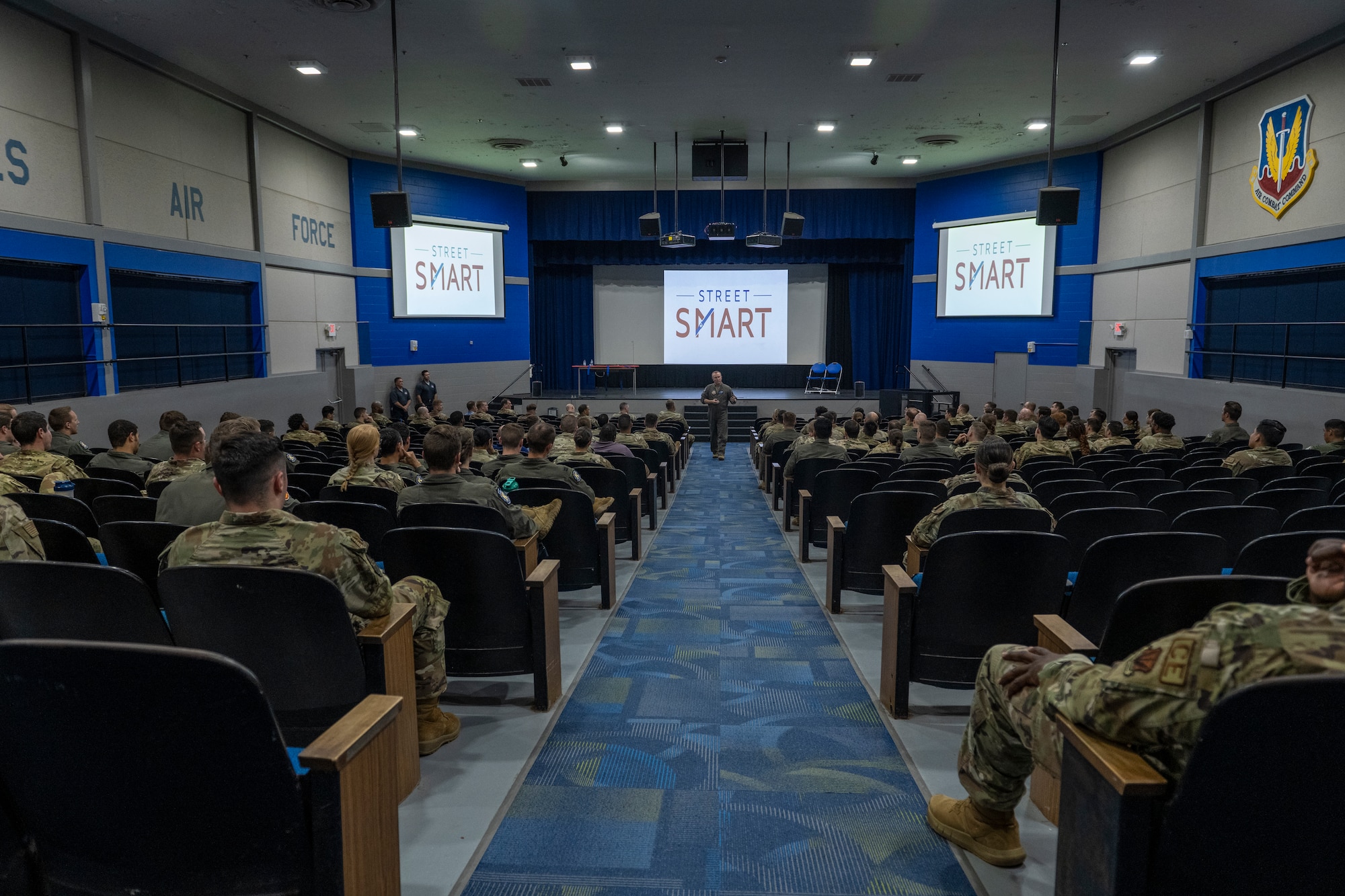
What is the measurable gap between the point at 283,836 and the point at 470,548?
161 cm

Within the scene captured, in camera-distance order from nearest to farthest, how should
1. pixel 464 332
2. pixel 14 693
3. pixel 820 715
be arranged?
pixel 14 693 < pixel 820 715 < pixel 464 332

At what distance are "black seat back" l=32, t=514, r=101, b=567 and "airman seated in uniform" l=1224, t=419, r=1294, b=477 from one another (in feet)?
21.5

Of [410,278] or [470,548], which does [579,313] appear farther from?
[470,548]

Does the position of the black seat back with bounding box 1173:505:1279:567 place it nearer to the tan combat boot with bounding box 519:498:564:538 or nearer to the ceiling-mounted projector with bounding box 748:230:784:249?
the tan combat boot with bounding box 519:498:564:538

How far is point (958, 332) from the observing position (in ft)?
54.5

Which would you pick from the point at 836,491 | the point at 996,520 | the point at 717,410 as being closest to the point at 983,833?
the point at 996,520

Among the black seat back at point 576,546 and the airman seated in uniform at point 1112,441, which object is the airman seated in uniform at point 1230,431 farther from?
the black seat back at point 576,546

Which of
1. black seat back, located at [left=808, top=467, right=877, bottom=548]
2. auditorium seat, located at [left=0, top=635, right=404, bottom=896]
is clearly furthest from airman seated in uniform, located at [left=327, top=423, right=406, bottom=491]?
black seat back, located at [left=808, top=467, right=877, bottom=548]

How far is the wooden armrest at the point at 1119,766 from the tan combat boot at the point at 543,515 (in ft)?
8.48

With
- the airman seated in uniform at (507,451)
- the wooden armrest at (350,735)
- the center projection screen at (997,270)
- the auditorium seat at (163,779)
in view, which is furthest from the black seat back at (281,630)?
the center projection screen at (997,270)

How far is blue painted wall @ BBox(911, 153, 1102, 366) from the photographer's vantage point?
1429 centimetres

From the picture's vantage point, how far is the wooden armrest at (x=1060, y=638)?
94.6 inches

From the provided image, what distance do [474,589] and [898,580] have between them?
5.37 ft

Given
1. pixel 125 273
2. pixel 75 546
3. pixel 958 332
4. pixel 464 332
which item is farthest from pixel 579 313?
pixel 75 546
